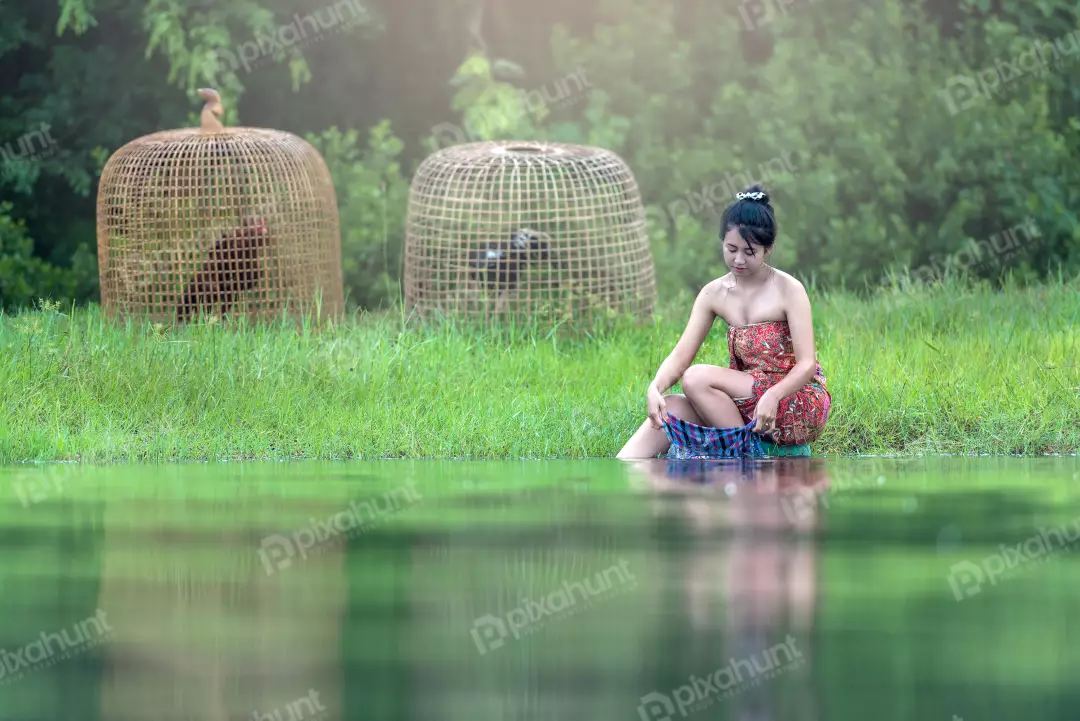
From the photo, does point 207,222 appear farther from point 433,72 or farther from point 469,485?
point 469,485

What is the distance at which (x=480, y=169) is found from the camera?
9.42m

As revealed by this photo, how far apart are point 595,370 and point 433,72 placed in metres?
4.14

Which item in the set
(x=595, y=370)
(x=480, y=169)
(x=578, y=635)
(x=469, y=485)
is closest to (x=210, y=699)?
(x=578, y=635)

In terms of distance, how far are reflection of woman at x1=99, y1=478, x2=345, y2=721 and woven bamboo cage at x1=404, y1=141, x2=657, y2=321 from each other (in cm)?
336

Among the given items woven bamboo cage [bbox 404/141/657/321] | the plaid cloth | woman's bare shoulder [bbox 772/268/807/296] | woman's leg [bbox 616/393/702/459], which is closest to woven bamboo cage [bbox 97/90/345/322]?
woven bamboo cage [bbox 404/141/657/321]
